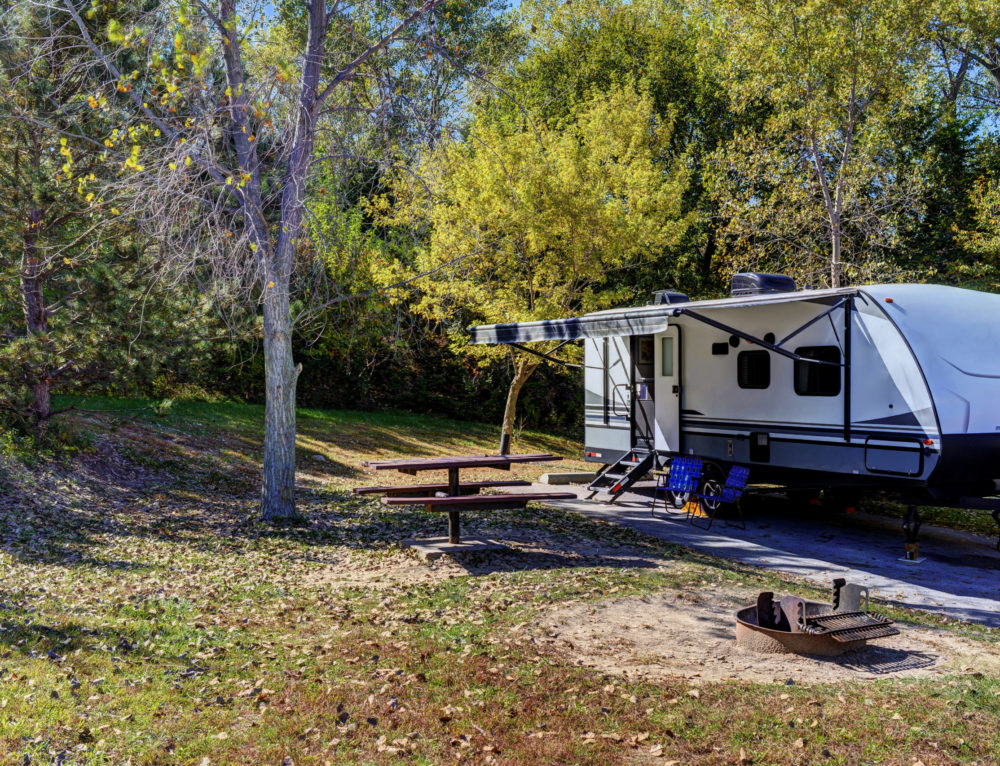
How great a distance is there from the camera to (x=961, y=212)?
69.7ft

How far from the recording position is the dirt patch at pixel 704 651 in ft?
18.2

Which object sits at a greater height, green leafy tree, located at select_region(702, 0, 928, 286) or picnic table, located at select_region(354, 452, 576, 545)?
green leafy tree, located at select_region(702, 0, 928, 286)

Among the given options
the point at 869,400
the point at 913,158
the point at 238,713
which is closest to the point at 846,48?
the point at 869,400

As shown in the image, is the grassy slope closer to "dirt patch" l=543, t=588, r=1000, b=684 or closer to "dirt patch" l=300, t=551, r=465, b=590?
"dirt patch" l=300, t=551, r=465, b=590

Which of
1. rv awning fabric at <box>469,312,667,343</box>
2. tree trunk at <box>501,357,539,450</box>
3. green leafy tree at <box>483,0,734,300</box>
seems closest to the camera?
rv awning fabric at <box>469,312,667,343</box>

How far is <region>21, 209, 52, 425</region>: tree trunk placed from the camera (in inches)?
438

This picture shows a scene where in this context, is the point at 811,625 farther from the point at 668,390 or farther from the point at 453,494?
the point at 668,390

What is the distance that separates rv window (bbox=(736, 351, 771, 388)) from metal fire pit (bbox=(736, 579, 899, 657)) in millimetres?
5285

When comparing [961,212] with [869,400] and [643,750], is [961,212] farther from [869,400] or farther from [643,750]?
[643,750]

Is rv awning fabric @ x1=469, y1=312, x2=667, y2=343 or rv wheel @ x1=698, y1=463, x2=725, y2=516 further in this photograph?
rv wheel @ x1=698, y1=463, x2=725, y2=516

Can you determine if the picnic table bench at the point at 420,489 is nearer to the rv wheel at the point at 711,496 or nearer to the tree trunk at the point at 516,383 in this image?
the rv wheel at the point at 711,496

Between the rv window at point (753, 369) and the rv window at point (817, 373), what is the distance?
1.72ft

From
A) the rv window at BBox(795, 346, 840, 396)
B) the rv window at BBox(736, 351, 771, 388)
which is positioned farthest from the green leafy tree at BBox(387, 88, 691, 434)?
the rv window at BBox(795, 346, 840, 396)

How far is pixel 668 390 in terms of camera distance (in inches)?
508
